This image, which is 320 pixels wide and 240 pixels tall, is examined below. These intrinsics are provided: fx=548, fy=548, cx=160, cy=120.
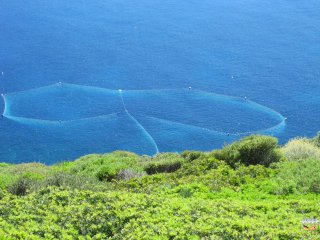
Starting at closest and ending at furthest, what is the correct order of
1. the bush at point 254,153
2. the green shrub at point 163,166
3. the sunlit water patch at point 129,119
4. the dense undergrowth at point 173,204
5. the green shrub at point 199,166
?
the dense undergrowth at point 173,204
the green shrub at point 199,166
the bush at point 254,153
the green shrub at point 163,166
the sunlit water patch at point 129,119

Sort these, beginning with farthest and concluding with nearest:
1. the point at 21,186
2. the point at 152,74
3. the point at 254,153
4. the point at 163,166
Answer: the point at 152,74 < the point at 163,166 < the point at 254,153 < the point at 21,186

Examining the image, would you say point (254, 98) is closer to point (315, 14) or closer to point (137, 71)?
point (137, 71)

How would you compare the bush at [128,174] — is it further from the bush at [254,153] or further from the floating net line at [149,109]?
the floating net line at [149,109]

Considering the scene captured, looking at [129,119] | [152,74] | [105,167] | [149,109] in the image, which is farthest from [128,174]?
[152,74]

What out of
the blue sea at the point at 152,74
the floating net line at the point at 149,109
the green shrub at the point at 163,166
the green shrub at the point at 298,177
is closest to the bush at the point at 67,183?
the green shrub at the point at 163,166

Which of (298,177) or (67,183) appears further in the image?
(298,177)

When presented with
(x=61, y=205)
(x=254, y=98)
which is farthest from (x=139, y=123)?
(x=61, y=205)

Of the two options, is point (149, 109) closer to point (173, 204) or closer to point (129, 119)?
point (129, 119)

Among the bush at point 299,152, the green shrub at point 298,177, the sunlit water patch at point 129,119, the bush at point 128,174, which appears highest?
the green shrub at point 298,177
